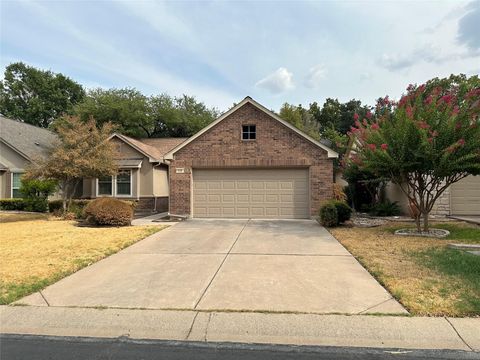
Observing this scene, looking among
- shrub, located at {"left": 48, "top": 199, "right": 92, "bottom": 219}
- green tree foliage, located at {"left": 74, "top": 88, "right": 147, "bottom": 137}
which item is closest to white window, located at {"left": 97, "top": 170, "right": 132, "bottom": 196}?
shrub, located at {"left": 48, "top": 199, "right": 92, "bottom": 219}

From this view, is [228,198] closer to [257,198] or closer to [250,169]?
[257,198]

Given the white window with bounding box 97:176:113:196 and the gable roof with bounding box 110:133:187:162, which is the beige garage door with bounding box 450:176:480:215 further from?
the white window with bounding box 97:176:113:196

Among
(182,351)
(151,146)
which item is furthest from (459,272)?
(151,146)

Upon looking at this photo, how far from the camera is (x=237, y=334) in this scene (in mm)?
4500

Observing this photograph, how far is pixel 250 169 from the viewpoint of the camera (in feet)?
55.5

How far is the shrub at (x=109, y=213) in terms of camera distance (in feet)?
46.0

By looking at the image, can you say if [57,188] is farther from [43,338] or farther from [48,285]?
[43,338]

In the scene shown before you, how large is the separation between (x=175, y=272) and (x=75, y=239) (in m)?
5.32

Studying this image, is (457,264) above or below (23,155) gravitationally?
below

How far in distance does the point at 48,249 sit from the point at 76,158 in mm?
7567

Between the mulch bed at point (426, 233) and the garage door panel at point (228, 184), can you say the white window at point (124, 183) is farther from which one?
the mulch bed at point (426, 233)

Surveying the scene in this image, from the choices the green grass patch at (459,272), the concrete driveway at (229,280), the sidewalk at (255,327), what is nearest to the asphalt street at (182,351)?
the sidewalk at (255,327)

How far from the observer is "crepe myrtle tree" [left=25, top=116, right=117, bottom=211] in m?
16.1

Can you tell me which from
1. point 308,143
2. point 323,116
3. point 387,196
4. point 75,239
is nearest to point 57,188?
point 75,239
